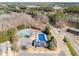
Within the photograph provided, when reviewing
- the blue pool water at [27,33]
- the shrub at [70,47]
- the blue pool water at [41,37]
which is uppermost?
the blue pool water at [27,33]

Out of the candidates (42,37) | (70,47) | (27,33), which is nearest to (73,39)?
(70,47)

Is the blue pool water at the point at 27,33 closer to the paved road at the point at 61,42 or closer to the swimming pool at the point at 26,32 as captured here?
the swimming pool at the point at 26,32

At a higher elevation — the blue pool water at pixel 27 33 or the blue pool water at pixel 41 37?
the blue pool water at pixel 27 33

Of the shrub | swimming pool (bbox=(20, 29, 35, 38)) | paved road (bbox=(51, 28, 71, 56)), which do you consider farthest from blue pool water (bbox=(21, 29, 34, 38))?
the shrub

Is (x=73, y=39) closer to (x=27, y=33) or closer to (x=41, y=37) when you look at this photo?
(x=41, y=37)

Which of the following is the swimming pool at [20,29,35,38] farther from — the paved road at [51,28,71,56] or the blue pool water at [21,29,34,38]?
the paved road at [51,28,71,56]

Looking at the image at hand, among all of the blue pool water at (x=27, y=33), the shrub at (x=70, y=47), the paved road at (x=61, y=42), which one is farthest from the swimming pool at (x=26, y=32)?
the shrub at (x=70, y=47)

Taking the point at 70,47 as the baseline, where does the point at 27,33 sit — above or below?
above

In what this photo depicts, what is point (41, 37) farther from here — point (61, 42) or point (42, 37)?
point (61, 42)

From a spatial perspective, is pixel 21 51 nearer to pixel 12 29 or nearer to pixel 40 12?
pixel 12 29
